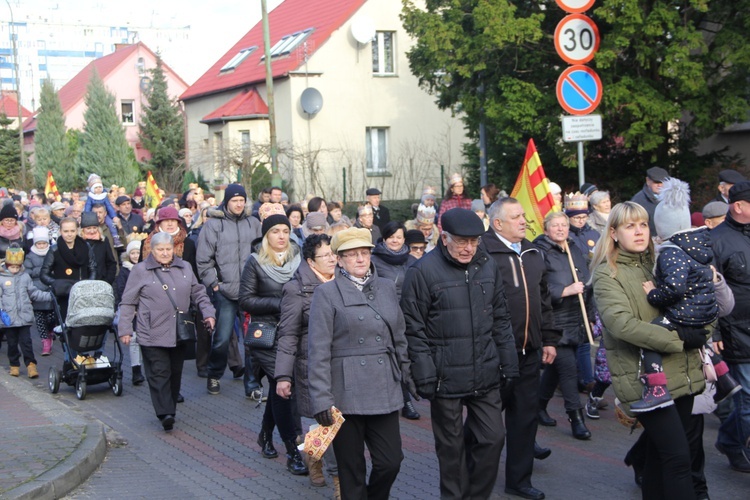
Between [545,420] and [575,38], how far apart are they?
6462 millimetres

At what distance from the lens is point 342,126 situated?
3794 centimetres

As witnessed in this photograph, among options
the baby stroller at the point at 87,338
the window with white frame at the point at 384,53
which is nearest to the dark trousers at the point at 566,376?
the baby stroller at the point at 87,338

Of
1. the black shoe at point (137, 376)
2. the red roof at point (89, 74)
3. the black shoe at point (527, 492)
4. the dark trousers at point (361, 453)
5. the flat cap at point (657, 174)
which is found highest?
the red roof at point (89, 74)

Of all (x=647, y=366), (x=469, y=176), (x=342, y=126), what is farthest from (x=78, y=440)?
(x=342, y=126)

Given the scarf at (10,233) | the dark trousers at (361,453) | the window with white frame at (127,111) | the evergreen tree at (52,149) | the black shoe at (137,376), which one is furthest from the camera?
the window with white frame at (127,111)

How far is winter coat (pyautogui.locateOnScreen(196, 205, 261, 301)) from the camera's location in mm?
11062

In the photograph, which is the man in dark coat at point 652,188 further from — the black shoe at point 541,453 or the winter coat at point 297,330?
the winter coat at point 297,330

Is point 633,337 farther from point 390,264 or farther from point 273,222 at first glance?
point 390,264

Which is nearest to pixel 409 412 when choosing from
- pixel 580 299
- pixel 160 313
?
pixel 580 299

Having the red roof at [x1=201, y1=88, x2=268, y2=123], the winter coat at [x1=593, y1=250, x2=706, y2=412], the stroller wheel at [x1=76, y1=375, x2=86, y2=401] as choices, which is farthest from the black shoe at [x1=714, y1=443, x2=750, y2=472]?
the red roof at [x1=201, y1=88, x2=268, y2=123]

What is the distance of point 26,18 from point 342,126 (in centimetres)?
9183

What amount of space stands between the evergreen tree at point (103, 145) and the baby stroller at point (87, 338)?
152ft

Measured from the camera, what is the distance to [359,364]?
19.5 feet

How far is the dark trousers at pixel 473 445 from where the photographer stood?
20.5 ft
